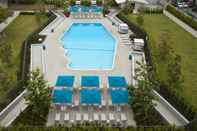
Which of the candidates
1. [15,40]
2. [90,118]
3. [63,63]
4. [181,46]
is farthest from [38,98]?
[181,46]

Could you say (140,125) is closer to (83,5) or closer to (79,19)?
(79,19)

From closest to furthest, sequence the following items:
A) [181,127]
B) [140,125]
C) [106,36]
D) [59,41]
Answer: [181,127], [140,125], [59,41], [106,36]

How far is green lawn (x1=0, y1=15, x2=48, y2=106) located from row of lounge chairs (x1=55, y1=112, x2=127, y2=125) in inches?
166

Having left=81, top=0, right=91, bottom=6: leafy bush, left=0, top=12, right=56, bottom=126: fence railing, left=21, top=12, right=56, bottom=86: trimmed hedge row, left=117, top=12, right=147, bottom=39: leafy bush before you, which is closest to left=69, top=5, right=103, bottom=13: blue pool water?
left=81, top=0, right=91, bottom=6: leafy bush

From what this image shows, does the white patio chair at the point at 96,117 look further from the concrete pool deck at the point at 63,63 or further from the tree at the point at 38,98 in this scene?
the concrete pool deck at the point at 63,63

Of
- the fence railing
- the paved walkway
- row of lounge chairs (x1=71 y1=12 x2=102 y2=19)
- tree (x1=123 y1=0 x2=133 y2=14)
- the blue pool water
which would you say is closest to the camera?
the fence railing

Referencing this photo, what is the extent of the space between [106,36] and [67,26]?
4616mm

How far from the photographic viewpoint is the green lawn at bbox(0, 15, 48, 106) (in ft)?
63.6

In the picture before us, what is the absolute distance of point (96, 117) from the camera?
54.7 ft

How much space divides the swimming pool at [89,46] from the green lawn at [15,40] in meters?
3.99

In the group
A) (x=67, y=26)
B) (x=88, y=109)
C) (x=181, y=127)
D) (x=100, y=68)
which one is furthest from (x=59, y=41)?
(x=181, y=127)

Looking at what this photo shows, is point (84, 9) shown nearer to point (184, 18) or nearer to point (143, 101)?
point (184, 18)

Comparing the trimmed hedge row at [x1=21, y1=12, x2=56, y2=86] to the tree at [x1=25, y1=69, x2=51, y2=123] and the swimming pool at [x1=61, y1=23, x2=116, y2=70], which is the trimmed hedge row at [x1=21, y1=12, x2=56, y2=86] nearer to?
the swimming pool at [x1=61, y1=23, x2=116, y2=70]

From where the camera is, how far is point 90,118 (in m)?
16.8
